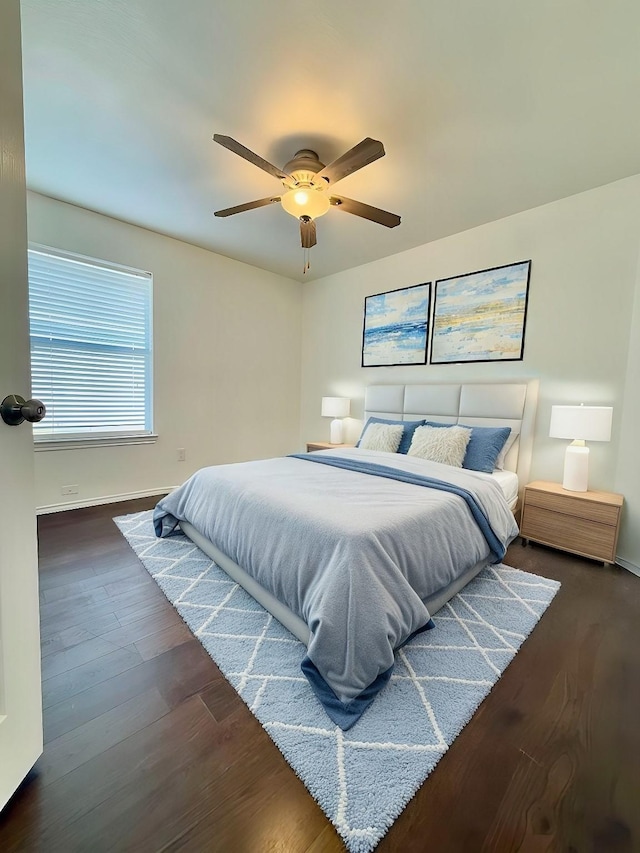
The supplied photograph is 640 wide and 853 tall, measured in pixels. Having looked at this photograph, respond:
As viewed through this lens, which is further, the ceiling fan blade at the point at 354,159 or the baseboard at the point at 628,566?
the baseboard at the point at 628,566

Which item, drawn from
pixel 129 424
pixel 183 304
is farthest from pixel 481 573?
pixel 183 304

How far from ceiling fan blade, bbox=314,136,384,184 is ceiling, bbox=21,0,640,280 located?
311 millimetres

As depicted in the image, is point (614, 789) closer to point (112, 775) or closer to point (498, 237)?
point (112, 775)

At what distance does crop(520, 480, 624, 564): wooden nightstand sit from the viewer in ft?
7.52

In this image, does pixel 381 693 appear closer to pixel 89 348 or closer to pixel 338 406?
pixel 338 406

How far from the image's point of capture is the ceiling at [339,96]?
1.43 metres

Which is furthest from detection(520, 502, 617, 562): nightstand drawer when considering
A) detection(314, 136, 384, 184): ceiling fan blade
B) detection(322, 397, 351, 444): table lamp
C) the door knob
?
the door knob

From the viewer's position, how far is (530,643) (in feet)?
5.17

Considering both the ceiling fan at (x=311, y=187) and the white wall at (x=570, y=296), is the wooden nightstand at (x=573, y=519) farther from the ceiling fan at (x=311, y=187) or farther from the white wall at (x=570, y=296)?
the ceiling fan at (x=311, y=187)

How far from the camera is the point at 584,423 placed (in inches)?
90.7

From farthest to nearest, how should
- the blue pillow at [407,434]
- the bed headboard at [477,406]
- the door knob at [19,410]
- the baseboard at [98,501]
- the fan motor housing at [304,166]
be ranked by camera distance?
the blue pillow at [407,434] → the baseboard at [98,501] → the bed headboard at [477,406] → the fan motor housing at [304,166] → the door knob at [19,410]

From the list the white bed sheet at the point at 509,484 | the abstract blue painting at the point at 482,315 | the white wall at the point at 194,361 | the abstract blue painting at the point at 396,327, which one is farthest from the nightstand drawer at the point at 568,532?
the white wall at the point at 194,361

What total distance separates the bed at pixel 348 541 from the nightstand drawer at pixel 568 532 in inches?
13.1

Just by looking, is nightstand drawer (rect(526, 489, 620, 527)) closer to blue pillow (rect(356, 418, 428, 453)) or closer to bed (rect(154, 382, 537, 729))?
bed (rect(154, 382, 537, 729))
